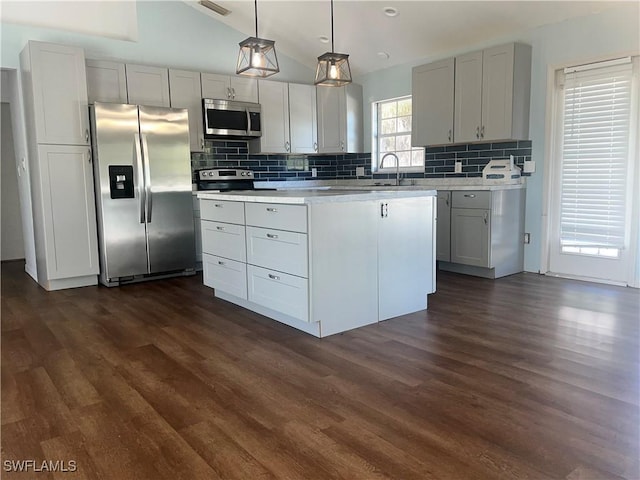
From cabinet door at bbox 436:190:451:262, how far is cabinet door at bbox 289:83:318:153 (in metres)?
1.99

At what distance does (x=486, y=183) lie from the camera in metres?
4.79

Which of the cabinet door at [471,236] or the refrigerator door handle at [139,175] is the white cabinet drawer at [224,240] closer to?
the refrigerator door handle at [139,175]

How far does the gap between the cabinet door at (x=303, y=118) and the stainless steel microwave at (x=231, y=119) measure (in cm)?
49

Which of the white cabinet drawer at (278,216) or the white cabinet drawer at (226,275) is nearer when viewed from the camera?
the white cabinet drawer at (278,216)

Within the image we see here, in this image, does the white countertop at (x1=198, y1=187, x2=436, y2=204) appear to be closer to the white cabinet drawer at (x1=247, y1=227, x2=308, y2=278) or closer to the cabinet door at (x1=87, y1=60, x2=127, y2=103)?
the white cabinet drawer at (x1=247, y1=227, x2=308, y2=278)

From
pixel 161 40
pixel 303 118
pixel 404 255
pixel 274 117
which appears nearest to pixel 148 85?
pixel 161 40

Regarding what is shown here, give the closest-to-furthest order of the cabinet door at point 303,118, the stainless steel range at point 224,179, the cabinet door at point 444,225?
1. the cabinet door at point 444,225
2. the stainless steel range at point 224,179
3. the cabinet door at point 303,118

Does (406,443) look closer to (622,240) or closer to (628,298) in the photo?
(628,298)

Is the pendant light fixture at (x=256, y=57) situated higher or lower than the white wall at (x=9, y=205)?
higher

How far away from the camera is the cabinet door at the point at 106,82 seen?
4.65 meters

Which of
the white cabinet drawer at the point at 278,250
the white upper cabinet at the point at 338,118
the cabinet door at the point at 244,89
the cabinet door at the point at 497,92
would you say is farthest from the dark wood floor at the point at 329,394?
the white upper cabinet at the point at 338,118

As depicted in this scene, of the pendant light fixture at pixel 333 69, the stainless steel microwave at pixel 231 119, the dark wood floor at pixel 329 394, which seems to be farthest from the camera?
the stainless steel microwave at pixel 231 119

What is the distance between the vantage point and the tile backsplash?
4973mm

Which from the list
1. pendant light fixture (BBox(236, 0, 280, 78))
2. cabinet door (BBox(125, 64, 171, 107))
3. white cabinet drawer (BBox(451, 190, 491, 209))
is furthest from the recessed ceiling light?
cabinet door (BBox(125, 64, 171, 107))
